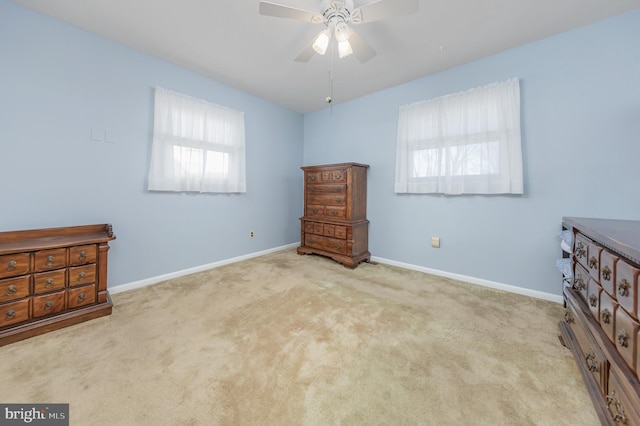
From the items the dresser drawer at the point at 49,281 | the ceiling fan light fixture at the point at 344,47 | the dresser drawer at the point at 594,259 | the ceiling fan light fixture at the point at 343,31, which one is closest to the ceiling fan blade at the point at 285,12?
the ceiling fan light fixture at the point at 343,31

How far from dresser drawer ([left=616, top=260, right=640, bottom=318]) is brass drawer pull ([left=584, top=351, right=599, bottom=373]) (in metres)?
0.39

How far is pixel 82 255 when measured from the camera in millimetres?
1829

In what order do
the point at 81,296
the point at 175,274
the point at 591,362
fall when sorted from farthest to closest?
1. the point at 175,274
2. the point at 81,296
3. the point at 591,362

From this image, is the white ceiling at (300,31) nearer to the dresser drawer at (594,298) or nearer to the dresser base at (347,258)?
the dresser drawer at (594,298)

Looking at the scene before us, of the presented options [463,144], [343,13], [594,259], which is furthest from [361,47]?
[594,259]

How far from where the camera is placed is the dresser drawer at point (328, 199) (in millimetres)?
3346

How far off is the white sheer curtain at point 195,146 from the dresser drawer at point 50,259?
99 cm

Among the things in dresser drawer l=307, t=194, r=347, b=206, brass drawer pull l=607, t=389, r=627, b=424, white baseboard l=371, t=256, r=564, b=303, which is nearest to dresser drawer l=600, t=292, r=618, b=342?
brass drawer pull l=607, t=389, r=627, b=424

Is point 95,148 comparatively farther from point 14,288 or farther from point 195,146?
point 14,288

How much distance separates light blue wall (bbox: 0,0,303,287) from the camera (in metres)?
1.88

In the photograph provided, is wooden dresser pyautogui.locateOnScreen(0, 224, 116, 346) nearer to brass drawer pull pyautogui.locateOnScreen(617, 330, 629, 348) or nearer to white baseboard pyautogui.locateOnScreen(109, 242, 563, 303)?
white baseboard pyautogui.locateOnScreen(109, 242, 563, 303)

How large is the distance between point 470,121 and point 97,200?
4.00m

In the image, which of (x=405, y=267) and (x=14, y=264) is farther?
(x=405, y=267)

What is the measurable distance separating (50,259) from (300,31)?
9.05ft
